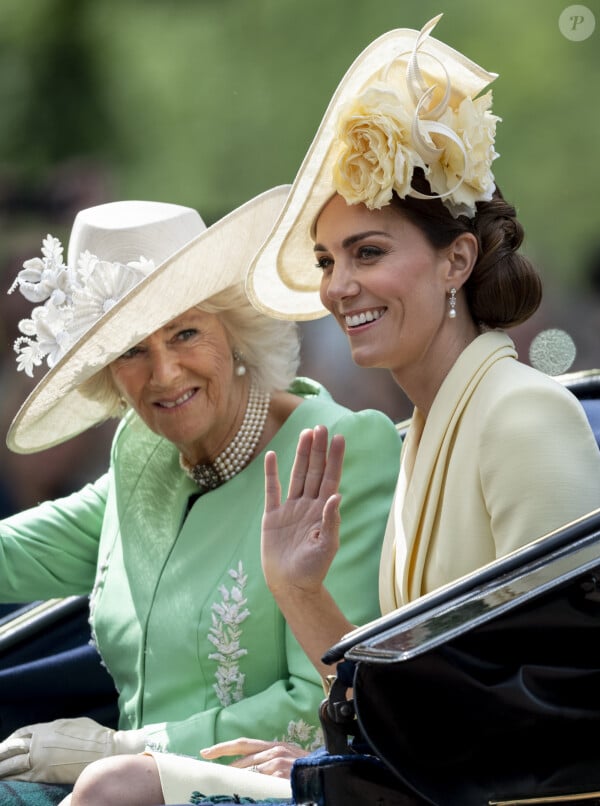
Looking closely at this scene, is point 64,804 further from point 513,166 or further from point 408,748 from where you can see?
point 513,166

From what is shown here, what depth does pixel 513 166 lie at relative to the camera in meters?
4.68

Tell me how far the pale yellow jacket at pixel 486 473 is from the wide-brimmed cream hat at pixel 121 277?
28.7 inches

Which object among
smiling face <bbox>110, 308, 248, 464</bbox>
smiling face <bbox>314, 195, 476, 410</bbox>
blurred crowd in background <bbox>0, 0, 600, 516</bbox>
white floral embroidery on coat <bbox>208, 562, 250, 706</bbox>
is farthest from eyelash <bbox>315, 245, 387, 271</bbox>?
blurred crowd in background <bbox>0, 0, 600, 516</bbox>

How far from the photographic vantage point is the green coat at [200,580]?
8.59 ft

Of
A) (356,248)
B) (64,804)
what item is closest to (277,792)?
(64,804)

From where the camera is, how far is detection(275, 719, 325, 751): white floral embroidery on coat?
2.53 meters

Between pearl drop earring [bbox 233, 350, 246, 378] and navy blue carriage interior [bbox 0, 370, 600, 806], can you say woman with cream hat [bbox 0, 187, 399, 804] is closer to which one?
pearl drop earring [bbox 233, 350, 246, 378]

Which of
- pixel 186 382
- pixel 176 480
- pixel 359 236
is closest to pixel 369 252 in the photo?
pixel 359 236

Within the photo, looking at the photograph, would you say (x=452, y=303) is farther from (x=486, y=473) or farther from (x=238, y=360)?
(x=238, y=360)

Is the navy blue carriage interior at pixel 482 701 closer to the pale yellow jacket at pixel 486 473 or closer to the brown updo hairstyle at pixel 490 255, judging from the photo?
the pale yellow jacket at pixel 486 473

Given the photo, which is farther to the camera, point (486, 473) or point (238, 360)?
point (238, 360)

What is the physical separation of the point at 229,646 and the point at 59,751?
41 centimetres

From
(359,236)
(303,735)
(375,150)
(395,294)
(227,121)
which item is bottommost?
(303,735)

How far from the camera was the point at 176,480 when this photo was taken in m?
3.09
